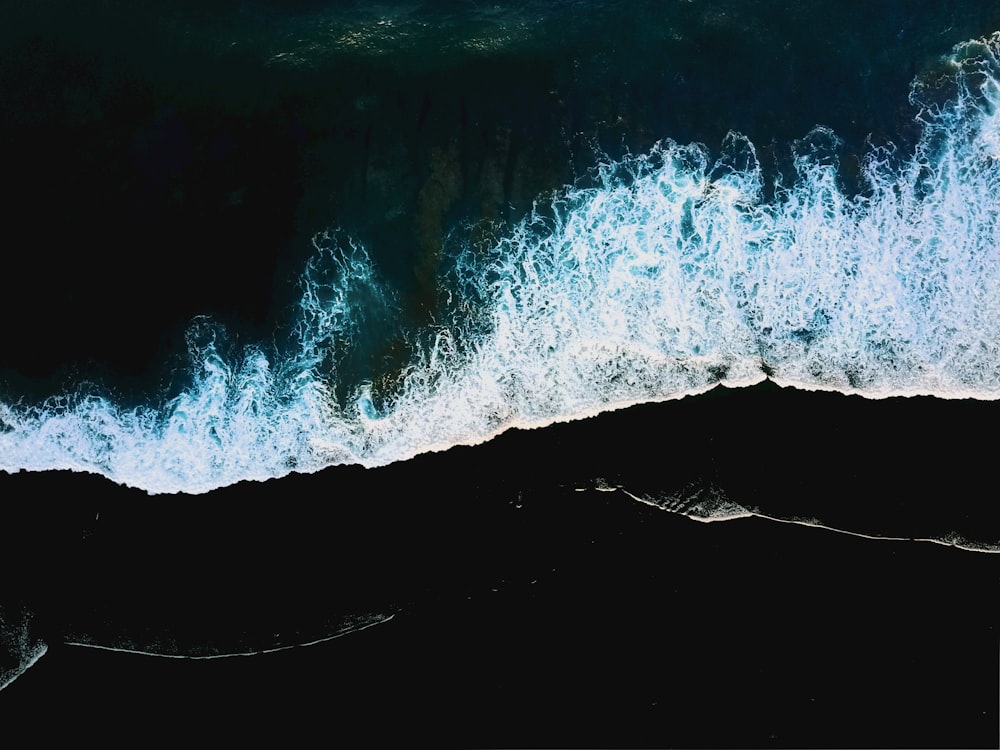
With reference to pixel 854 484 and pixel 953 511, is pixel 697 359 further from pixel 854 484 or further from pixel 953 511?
pixel 953 511

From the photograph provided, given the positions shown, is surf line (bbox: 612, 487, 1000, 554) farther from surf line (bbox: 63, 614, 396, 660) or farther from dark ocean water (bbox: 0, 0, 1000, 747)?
surf line (bbox: 63, 614, 396, 660)

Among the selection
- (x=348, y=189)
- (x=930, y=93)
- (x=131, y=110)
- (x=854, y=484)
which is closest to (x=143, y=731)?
(x=348, y=189)

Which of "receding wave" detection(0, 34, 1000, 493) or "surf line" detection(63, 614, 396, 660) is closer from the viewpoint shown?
"surf line" detection(63, 614, 396, 660)

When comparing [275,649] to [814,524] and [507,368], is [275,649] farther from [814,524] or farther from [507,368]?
[814,524]

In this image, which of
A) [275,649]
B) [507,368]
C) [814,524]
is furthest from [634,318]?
[275,649]

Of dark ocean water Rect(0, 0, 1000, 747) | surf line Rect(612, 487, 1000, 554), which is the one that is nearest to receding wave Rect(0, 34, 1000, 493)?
dark ocean water Rect(0, 0, 1000, 747)

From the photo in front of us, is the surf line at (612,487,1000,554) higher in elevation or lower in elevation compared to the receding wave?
lower
